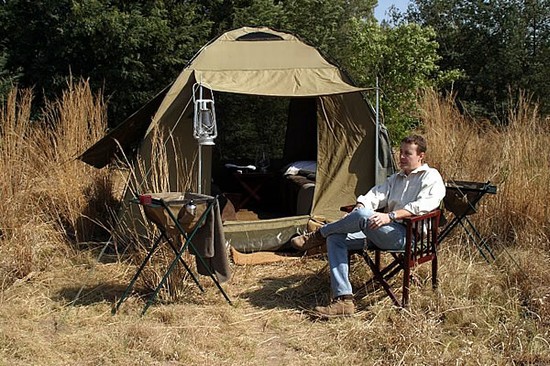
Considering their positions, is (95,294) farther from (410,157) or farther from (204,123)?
(410,157)

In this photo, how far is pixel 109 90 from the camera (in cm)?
943

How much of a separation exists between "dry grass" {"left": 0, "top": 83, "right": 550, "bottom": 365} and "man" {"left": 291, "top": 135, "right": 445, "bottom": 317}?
176 mm

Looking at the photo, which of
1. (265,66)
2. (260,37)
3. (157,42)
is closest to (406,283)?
(265,66)

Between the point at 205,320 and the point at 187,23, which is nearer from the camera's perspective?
the point at 205,320

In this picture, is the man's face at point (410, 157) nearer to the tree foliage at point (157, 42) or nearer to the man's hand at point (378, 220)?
the man's hand at point (378, 220)

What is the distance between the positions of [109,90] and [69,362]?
22.4 ft

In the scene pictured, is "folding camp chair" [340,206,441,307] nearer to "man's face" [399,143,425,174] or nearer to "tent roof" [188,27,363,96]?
"man's face" [399,143,425,174]

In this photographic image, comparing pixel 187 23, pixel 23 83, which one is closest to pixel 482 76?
pixel 187 23

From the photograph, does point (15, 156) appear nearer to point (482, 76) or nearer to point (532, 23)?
point (482, 76)

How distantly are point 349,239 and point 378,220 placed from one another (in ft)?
0.90

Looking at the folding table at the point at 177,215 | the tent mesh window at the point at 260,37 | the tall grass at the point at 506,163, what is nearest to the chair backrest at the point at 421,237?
the folding table at the point at 177,215

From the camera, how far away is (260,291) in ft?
13.7

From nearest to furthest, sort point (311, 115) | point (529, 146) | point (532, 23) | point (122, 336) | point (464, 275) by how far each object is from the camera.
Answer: point (122, 336), point (464, 275), point (529, 146), point (311, 115), point (532, 23)

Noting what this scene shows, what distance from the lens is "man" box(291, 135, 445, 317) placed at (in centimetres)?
352
